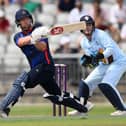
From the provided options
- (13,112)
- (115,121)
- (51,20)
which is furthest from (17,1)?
(115,121)

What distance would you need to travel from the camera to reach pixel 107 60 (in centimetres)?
1337

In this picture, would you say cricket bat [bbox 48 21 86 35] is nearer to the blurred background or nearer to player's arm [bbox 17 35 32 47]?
player's arm [bbox 17 35 32 47]

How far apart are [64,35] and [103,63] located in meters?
6.69

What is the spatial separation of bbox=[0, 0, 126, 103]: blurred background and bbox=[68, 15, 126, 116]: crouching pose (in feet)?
16.5

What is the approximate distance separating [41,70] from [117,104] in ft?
5.55

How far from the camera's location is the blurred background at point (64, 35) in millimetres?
18922

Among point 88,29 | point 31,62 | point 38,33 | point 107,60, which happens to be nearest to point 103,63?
point 107,60

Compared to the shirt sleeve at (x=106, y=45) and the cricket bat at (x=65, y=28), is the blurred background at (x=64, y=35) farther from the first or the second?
the cricket bat at (x=65, y=28)

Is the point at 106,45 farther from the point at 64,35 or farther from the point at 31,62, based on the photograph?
the point at 64,35

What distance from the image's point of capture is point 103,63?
13.5 meters

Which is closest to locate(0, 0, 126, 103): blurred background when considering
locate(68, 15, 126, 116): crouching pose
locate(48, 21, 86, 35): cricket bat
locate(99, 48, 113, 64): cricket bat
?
locate(68, 15, 126, 116): crouching pose

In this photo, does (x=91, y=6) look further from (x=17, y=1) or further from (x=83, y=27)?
(x=83, y=27)

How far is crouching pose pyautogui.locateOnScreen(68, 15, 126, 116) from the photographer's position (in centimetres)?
1313

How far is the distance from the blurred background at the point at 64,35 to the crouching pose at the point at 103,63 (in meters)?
5.02
